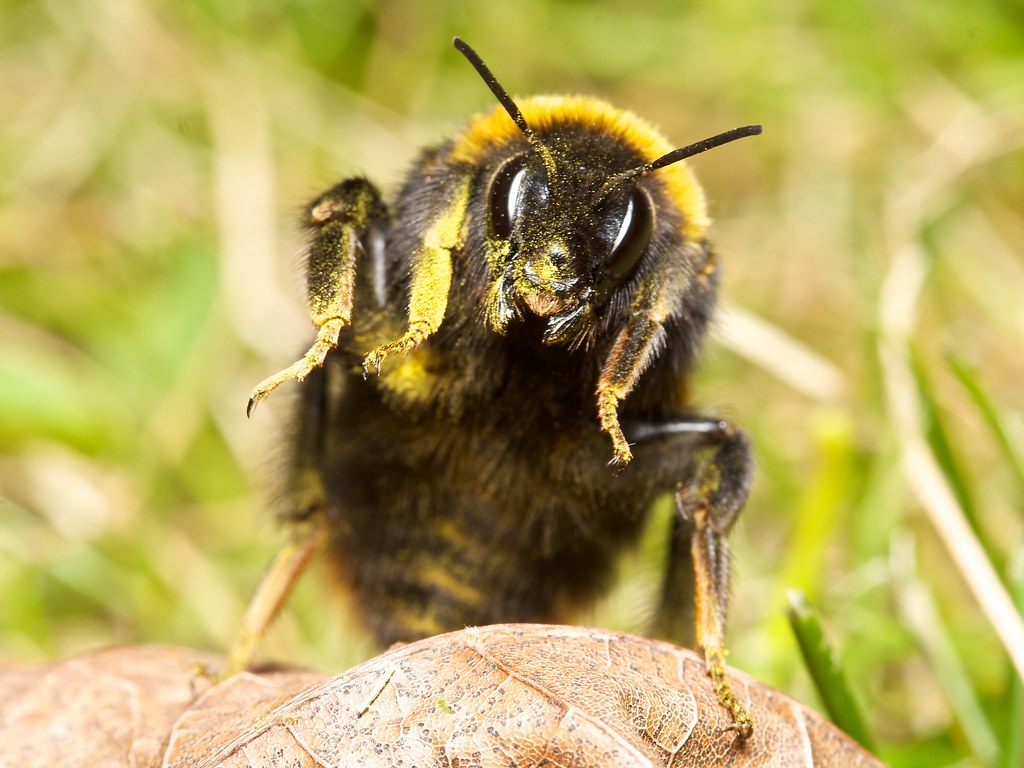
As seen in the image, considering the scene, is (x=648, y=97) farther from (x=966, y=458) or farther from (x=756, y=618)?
(x=756, y=618)

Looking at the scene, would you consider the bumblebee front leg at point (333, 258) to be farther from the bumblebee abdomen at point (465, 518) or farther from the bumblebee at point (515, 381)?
the bumblebee abdomen at point (465, 518)

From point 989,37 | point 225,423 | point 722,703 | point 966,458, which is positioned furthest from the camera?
point 989,37

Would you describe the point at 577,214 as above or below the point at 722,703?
above

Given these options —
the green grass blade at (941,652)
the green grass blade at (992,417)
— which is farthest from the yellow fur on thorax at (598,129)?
the green grass blade at (941,652)

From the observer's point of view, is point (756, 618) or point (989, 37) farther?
point (989, 37)

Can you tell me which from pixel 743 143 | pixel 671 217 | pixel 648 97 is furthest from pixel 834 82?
pixel 671 217

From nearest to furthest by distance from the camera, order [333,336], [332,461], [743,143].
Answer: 1. [333,336]
2. [332,461]
3. [743,143]

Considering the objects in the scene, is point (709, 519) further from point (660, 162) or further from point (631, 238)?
point (660, 162)
